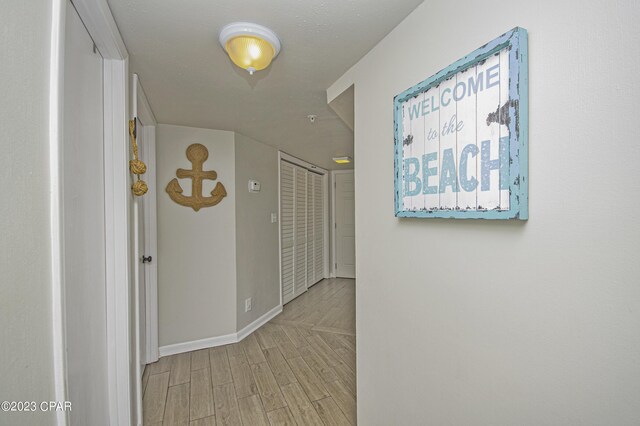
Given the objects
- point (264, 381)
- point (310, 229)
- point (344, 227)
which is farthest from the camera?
point (344, 227)

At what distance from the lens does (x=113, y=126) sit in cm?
133

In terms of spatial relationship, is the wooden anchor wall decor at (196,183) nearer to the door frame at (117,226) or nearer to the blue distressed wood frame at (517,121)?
the door frame at (117,226)

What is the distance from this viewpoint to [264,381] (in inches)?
87.0

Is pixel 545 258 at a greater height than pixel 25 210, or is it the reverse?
pixel 25 210

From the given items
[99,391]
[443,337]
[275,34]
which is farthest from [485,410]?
[275,34]

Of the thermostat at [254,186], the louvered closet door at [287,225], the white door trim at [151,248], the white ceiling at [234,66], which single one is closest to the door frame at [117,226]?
the white ceiling at [234,66]

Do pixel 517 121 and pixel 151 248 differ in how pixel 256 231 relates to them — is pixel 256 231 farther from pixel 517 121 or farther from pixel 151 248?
pixel 517 121

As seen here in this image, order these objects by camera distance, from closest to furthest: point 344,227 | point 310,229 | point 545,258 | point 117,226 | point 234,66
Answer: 1. point 545,258
2. point 117,226
3. point 234,66
4. point 310,229
5. point 344,227

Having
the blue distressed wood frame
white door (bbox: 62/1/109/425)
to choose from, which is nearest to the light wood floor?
white door (bbox: 62/1/109/425)

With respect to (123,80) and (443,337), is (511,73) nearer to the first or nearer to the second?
(443,337)

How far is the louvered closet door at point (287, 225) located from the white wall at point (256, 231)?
8.1 inches

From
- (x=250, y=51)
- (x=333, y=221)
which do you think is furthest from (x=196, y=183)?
(x=333, y=221)

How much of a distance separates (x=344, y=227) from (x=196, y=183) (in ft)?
11.1

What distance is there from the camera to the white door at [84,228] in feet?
3.03
